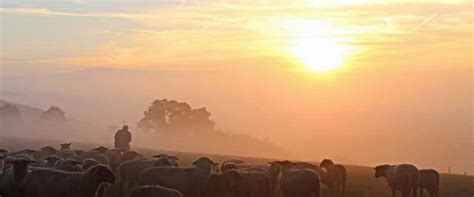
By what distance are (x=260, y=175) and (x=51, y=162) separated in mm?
8633

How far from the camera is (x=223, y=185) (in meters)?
29.0

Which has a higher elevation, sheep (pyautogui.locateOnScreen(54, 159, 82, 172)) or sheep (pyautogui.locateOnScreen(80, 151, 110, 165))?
sheep (pyautogui.locateOnScreen(80, 151, 110, 165))

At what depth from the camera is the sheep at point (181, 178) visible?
27594 millimetres

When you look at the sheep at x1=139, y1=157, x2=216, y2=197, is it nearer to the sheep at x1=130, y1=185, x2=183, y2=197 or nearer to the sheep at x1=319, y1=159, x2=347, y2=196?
the sheep at x1=130, y1=185, x2=183, y2=197

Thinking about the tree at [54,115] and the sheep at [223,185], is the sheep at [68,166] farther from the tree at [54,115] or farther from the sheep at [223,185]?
the tree at [54,115]

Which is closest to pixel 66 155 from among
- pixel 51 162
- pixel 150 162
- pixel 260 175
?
pixel 51 162

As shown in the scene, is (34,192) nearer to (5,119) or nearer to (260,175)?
(260,175)

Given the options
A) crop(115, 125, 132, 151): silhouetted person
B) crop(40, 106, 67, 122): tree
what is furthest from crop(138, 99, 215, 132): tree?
crop(115, 125, 132, 151): silhouetted person

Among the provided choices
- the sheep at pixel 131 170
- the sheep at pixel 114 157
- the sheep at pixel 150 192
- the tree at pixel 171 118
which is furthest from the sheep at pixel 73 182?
the tree at pixel 171 118

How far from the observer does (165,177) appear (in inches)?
1091

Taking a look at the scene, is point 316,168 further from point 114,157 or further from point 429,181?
point 114,157

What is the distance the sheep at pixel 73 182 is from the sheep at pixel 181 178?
3.68m

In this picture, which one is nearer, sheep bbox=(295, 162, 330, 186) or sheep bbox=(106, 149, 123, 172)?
sheep bbox=(106, 149, 123, 172)

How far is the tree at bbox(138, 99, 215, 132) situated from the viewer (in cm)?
16550
